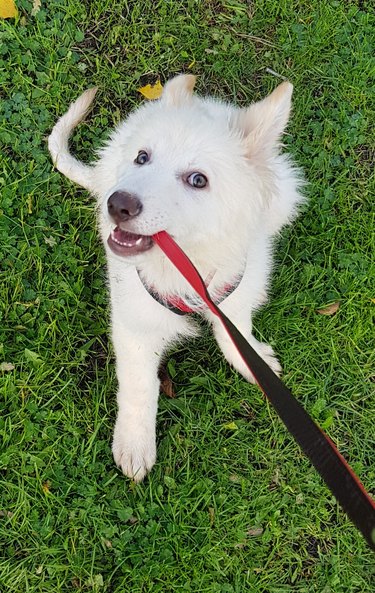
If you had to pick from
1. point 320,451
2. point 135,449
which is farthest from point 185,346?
point 320,451

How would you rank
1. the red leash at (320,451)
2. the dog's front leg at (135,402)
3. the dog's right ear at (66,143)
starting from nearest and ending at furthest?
1. the red leash at (320,451)
2. the dog's front leg at (135,402)
3. the dog's right ear at (66,143)

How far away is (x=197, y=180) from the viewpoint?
2.35 metres

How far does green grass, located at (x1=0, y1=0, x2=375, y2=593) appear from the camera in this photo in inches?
121

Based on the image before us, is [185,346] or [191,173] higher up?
[191,173]

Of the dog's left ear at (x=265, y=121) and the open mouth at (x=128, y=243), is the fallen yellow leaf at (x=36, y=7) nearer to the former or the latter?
the dog's left ear at (x=265, y=121)

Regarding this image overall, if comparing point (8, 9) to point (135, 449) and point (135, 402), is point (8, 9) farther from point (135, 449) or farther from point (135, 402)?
point (135, 449)

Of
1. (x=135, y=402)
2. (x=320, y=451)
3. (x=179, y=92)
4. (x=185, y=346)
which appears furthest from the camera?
(x=185, y=346)

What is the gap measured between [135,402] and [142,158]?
1.21m

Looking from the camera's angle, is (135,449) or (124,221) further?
(135,449)

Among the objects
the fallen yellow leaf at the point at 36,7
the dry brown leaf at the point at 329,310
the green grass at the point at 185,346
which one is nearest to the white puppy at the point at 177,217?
the green grass at the point at 185,346

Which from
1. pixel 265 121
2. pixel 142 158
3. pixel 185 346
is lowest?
pixel 185 346

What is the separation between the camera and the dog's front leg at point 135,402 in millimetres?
2943

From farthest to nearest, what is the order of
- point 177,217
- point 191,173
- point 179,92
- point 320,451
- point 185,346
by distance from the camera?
point 185,346, point 179,92, point 191,173, point 177,217, point 320,451

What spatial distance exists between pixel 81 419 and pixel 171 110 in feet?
5.31
